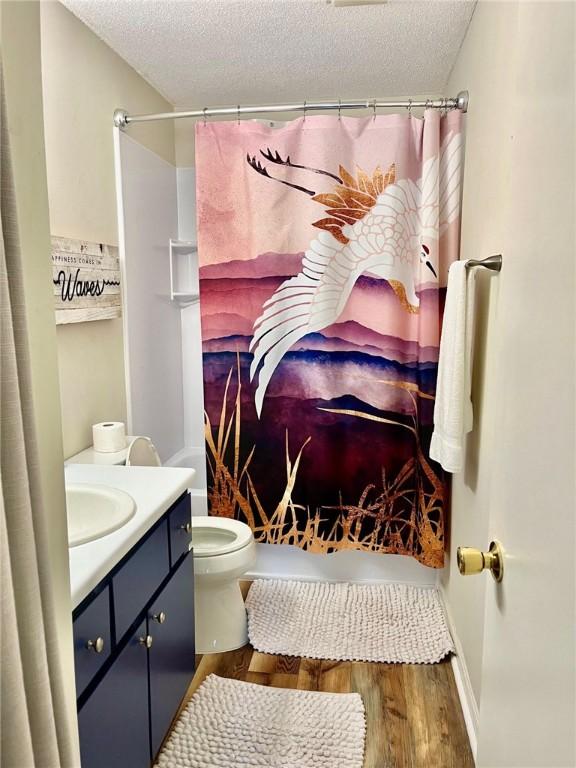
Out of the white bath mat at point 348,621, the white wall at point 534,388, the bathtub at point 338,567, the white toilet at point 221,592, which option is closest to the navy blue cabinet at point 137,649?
the white toilet at point 221,592

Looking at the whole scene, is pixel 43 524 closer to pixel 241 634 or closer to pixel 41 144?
pixel 41 144

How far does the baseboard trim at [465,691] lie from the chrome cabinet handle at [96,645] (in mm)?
1092

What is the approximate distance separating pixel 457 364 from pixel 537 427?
120 cm

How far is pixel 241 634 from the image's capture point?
240 cm

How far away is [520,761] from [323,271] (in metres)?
Result: 1.98

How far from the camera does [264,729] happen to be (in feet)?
6.34

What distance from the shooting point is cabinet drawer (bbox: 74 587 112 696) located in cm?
122

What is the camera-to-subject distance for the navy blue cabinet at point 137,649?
1282 mm

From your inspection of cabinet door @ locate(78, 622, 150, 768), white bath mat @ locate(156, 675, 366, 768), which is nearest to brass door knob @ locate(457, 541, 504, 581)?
cabinet door @ locate(78, 622, 150, 768)

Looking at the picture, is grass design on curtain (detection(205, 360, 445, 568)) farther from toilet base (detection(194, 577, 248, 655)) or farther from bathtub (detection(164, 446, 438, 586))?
toilet base (detection(194, 577, 248, 655))

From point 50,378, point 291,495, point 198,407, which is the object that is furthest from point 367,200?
point 50,378

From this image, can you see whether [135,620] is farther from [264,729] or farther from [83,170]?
[83,170]

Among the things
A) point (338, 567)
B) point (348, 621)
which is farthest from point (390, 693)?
point (338, 567)

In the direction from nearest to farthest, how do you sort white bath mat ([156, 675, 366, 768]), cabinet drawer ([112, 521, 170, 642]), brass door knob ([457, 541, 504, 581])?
brass door knob ([457, 541, 504, 581])
cabinet drawer ([112, 521, 170, 642])
white bath mat ([156, 675, 366, 768])
